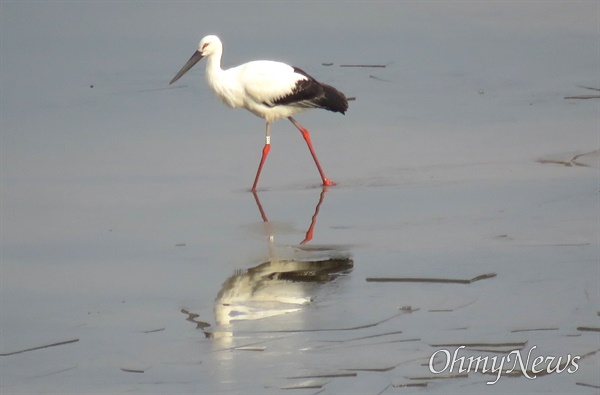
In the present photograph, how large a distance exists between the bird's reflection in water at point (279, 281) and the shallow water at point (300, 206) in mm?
25

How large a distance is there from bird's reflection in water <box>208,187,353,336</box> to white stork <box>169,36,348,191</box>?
302 cm

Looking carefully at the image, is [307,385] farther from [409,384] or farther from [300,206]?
[300,206]

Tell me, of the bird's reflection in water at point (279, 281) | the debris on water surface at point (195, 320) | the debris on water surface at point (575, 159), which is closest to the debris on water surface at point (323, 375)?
the bird's reflection in water at point (279, 281)

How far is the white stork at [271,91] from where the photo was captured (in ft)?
41.4

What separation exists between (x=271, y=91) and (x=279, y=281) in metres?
4.23

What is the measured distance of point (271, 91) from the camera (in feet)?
41.3

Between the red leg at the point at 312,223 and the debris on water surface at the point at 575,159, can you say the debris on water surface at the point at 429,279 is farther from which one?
the debris on water surface at the point at 575,159

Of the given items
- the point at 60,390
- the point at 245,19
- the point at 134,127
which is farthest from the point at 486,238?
the point at 245,19

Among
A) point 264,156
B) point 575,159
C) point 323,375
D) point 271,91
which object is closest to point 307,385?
point 323,375

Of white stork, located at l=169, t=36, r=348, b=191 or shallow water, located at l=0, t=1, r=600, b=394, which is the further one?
white stork, located at l=169, t=36, r=348, b=191

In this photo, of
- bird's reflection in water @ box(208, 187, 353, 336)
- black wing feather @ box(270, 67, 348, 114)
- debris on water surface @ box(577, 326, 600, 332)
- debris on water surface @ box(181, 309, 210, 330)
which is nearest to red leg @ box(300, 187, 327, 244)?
bird's reflection in water @ box(208, 187, 353, 336)

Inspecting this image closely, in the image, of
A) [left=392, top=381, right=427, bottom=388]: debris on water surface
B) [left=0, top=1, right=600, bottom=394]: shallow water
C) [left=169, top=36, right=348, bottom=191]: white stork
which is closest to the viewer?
[left=392, top=381, right=427, bottom=388]: debris on water surface

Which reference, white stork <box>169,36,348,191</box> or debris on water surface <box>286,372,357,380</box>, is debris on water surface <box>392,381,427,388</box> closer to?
debris on water surface <box>286,372,357,380</box>

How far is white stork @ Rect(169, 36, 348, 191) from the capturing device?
1262 cm
